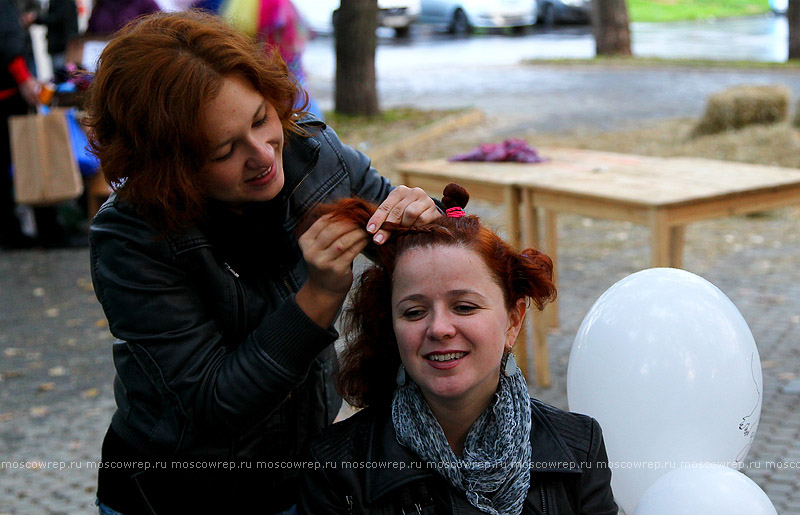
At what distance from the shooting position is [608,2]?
1936cm

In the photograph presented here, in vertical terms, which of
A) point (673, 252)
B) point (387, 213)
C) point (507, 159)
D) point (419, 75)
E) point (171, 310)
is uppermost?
point (387, 213)

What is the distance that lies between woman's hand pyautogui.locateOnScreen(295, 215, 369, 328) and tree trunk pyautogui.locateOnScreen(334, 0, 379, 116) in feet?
34.1

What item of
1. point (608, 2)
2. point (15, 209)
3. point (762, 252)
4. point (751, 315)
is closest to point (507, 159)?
point (751, 315)

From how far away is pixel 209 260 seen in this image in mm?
1960

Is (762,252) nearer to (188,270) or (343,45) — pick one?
(188,270)

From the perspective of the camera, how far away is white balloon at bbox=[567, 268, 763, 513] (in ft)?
7.73

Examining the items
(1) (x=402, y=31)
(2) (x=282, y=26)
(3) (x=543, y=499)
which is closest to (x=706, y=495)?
(3) (x=543, y=499)

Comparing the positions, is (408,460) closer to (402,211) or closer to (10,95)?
(402,211)

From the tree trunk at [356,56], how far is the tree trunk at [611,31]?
8.88 m

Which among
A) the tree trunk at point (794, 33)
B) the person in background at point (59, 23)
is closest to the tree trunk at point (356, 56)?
the person in background at point (59, 23)

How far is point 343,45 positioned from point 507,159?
743 cm

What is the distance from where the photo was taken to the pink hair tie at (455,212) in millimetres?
2070

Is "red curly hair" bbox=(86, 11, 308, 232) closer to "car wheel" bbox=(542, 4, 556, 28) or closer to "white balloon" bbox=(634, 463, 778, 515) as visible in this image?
"white balloon" bbox=(634, 463, 778, 515)

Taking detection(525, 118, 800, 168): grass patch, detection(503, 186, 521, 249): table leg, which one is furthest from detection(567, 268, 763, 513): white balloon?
detection(525, 118, 800, 168): grass patch
